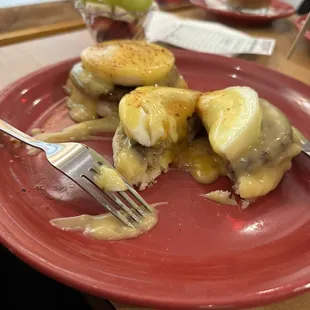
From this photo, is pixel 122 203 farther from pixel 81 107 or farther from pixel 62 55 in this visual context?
pixel 62 55

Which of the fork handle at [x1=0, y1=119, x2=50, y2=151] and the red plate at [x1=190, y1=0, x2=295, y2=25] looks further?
the red plate at [x1=190, y1=0, x2=295, y2=25]

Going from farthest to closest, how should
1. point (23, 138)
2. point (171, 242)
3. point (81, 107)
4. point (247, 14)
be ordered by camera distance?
point (247, 14), point (81, 107), point (23, 138), point (171, 242)

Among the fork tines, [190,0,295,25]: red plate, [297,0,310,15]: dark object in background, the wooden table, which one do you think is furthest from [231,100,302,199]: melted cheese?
[297,0,310,15]: dark object in background

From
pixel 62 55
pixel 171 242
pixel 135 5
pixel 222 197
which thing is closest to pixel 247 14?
pixel 135 5

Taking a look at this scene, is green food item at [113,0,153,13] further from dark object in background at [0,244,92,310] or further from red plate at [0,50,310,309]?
dark object in background at [0,244,92,310]

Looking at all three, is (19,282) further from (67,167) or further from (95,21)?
(95,21)

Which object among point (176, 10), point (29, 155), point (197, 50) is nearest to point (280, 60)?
point (197, 50)

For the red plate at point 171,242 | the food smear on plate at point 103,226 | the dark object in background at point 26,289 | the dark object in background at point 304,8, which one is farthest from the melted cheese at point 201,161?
the dark object in background at point 304,8
